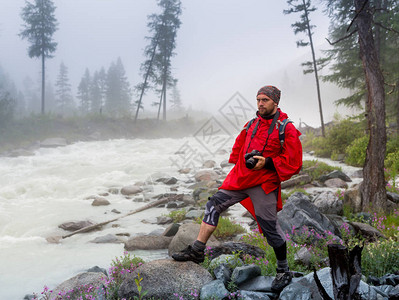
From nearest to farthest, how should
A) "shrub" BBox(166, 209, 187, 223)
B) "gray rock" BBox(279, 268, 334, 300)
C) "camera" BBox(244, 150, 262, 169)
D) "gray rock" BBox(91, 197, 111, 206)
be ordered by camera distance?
"gray rock" BBox(279, 268, 334, 300), "camera" BBox(244, 150, 262, 169), "shrub" BBox(166, 209, 187, 223), "gray rock" BBox(91, 197, 111, 206)

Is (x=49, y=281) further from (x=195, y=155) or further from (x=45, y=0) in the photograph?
(x=45, y=0)

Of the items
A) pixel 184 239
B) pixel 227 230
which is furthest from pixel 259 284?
pixel 227 230

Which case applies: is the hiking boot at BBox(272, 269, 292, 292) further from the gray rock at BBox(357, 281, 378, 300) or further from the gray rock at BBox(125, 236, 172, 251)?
the gray rock at BBox(125, 236, 172, 251)

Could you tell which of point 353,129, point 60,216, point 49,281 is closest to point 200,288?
point 49,281

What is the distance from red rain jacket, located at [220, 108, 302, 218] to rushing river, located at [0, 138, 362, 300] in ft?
10.5

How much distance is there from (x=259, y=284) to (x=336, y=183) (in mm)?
7977

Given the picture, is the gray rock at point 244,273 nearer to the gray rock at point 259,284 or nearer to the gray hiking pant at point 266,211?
the gray rock at point 259,284

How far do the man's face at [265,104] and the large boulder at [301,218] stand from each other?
2.55 m

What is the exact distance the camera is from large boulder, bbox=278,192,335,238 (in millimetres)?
4957

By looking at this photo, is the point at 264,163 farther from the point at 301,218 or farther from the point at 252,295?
the point at 301,218

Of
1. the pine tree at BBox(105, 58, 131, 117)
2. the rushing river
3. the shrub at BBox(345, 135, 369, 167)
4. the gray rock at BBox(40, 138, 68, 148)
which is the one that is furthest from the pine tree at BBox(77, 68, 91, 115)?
the shrub at BBox(345, 135, 369, 167)

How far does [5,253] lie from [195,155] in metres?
15.2

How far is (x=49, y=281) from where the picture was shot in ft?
16.1

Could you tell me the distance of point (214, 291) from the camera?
10.4 feet
